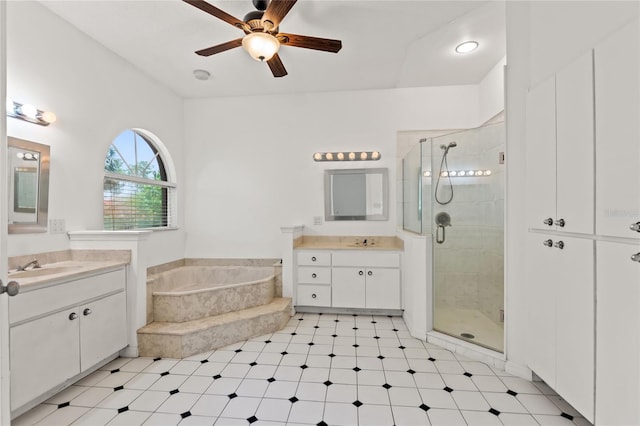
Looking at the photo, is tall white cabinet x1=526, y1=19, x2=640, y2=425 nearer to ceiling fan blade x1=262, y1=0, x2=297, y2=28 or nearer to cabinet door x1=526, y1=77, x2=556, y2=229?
cabinet door x1=526, y1=77, x2=556, y2=229

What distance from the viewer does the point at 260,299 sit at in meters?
3.00

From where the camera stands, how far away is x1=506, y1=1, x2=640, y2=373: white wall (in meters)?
1.81

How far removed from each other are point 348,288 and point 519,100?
2.41 meters

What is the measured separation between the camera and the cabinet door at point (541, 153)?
5.63 feet

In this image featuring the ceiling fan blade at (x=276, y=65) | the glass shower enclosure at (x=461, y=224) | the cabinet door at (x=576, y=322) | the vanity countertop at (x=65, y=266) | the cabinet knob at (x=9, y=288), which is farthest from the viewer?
the glass shower enclosure at (x=461, y=224)

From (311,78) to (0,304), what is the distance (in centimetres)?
327

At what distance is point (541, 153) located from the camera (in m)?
1.81

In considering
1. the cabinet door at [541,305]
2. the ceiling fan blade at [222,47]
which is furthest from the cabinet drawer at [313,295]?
the ceiling fan blade at [222,47]

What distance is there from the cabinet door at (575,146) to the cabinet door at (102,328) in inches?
126

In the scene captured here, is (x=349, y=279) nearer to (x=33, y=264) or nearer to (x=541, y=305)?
(x=541, y=305)

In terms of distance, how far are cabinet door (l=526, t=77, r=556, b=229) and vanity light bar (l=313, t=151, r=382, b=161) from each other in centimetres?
185

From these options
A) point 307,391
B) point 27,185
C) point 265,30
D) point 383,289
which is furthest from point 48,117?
point 383,289

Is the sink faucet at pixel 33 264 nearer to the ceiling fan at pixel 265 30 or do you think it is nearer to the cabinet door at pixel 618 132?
the ceiling fan at pixel 265 30

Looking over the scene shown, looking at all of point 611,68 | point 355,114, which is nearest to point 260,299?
point 355,114
